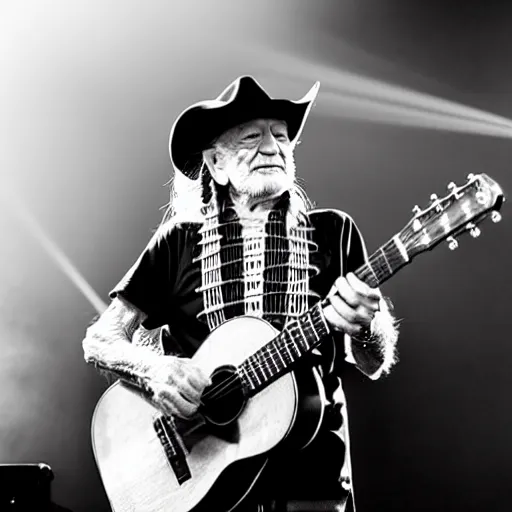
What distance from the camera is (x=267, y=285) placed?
2525 millimetres

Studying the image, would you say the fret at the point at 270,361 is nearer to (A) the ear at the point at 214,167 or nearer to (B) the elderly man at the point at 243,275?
(B) the elderly man at the point at 243,275

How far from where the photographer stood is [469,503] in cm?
246

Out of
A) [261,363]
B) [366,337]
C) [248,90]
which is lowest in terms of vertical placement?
[366,337]

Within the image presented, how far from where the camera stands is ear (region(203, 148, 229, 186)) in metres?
2.71

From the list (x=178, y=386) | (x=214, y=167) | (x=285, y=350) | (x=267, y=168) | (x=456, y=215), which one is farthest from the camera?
(x=214, y=167)

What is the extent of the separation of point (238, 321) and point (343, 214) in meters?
0.53

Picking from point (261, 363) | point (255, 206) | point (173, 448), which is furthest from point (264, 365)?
point (255, 206)

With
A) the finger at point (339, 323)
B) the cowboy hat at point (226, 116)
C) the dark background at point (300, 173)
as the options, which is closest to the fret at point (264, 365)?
the finger at point (339, 323)

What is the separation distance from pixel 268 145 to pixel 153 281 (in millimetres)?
611

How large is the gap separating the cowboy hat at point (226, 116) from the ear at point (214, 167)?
31mm

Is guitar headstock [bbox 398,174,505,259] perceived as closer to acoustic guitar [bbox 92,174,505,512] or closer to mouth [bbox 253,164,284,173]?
acoustic guitar [bbox 92,174,505,512]

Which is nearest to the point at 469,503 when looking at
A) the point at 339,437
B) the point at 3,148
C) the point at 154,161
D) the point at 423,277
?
the point at 339,437

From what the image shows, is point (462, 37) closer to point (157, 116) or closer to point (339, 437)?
point (157, 116)

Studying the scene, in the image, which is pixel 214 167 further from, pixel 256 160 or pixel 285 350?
pixel 285 350
